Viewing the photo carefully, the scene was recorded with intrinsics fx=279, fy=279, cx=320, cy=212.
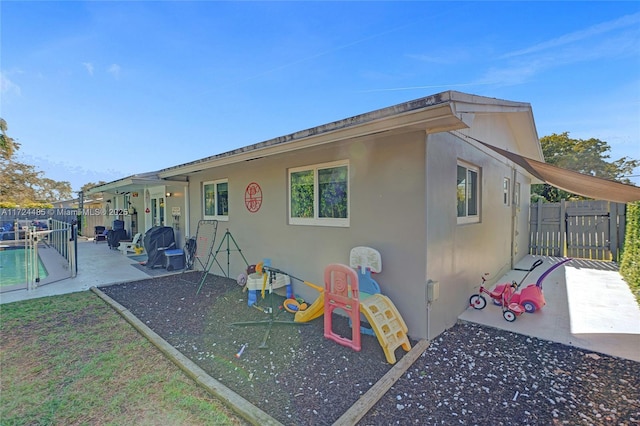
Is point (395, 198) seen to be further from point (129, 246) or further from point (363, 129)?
point (129, 246)

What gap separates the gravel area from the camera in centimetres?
245

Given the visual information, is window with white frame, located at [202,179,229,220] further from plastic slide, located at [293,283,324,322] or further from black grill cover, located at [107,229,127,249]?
black grill cover, located at [107,229,127,249]

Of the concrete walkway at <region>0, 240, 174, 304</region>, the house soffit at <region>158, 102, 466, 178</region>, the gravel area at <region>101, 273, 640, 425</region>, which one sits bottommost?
the gravel area at <region>101, 273, 640, 425</region>

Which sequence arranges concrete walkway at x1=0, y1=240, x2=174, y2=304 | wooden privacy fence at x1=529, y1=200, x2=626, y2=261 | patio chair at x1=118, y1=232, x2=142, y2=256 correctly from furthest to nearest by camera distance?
patio chair at x1=118, y1=232, x2=142, y2=256 < wooden privacy fence at x1=529, y1=200, x2=626, y2=261 < concrete walkway at x1=0, y1=240, x2=174, y2=304

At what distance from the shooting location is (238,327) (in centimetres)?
430

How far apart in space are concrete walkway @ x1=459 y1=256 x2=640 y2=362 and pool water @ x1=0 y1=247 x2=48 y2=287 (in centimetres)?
1031

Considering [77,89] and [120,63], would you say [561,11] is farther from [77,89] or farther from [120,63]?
[77,89]

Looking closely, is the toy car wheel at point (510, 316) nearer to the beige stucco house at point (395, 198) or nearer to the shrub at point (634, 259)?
the beige stucco house at point (395, 198)

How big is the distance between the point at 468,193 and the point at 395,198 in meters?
2.23

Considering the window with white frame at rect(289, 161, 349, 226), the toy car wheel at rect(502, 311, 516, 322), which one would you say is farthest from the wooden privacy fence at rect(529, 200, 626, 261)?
the window with white frame at rect(289, 161, 349, 226)

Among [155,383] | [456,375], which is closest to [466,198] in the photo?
[456,375]

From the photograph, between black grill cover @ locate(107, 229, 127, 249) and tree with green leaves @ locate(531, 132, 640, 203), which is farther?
tree with green leaves @ locate(531, 132, 640, 203)

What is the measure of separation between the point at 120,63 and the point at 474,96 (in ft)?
34.1

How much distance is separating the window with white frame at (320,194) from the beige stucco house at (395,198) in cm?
2
